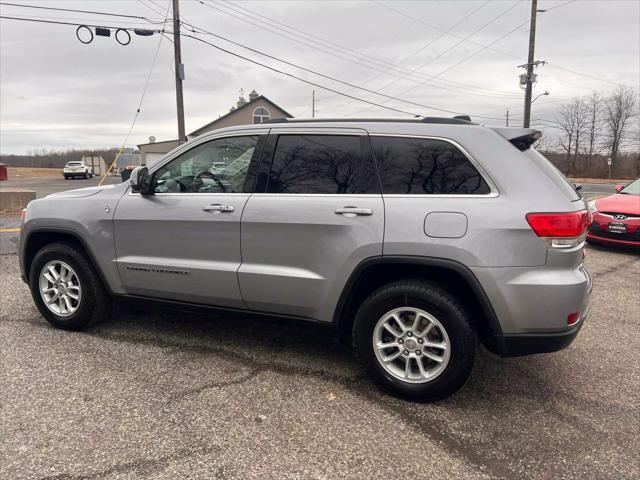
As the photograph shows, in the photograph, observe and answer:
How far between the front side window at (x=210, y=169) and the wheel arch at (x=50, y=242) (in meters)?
0.86

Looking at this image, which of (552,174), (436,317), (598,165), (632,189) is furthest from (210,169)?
(598,165)

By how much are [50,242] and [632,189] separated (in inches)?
378

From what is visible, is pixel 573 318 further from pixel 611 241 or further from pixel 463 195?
pixel 611 241

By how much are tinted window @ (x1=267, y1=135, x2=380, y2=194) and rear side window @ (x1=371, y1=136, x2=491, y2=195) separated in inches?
4.3

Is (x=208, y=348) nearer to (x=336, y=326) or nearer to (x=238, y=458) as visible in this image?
(x=336, y=326)

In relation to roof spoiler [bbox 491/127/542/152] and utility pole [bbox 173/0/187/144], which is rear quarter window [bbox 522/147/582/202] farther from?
utility pole [bbox 173/0/187/144]

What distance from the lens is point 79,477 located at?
2281 mm

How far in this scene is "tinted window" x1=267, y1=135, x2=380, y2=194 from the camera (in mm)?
3109

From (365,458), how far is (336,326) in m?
0.93

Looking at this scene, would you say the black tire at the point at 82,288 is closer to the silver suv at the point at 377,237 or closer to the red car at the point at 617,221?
the silver suv at the point at 377,237

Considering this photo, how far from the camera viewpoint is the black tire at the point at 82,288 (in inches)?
157

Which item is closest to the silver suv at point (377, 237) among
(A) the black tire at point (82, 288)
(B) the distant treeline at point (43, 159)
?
(A) the black tire at point (82, 288)

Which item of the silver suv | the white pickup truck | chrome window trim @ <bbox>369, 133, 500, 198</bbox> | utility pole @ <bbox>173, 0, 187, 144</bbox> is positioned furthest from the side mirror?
the white pickup truck

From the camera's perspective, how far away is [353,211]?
9.91ft
